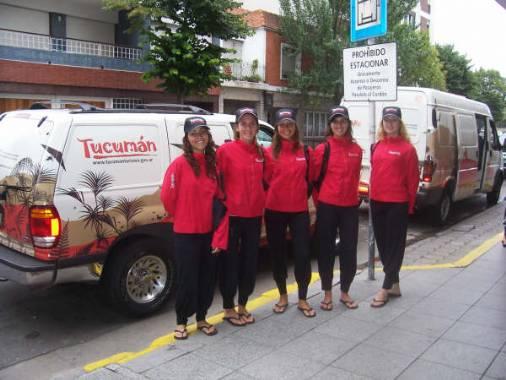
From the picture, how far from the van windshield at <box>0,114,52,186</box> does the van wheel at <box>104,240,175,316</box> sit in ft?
3.55

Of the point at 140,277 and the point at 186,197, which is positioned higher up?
the point at 186,197

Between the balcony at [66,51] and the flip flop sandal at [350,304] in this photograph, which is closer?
the flip flop sandal at [350,304]

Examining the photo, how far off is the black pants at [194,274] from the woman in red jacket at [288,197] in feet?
2.21

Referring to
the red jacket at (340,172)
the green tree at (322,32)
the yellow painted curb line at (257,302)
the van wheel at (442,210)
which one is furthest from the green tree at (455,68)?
the red jacket at (340,172)

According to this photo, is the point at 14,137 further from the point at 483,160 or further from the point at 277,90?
the point at 277,90

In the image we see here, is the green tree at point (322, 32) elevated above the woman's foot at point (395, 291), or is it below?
above

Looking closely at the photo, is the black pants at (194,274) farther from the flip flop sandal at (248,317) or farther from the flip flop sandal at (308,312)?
the flip flop sandal at (308,312)

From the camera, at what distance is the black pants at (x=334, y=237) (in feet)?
15.3

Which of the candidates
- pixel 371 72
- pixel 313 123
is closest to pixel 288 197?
pixel 371 72

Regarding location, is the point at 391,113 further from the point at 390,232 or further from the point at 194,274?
the point at 194,274

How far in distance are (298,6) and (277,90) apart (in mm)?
3626

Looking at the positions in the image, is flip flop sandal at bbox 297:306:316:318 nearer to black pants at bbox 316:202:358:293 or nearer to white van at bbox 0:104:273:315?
black pants at bbox 316:202:358:293

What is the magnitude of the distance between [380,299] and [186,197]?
214cm

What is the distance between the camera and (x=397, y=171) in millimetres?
4723
